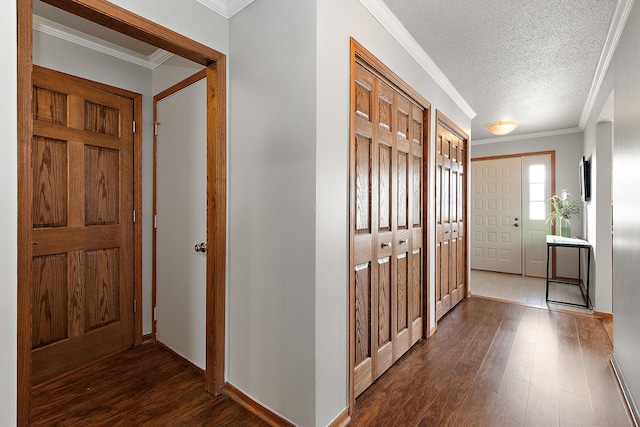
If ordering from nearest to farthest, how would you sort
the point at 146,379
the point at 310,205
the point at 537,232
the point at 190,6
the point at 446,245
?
the point at 310,205, the point at 190,6, the point at 146,379, the point at 446,245, the point at 537,232

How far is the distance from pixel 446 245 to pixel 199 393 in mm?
2680

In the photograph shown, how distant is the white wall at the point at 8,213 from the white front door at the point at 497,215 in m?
6.35

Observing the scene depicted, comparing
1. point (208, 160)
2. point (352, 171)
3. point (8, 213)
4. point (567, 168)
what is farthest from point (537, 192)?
point (8, 213)

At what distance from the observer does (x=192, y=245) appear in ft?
7.30

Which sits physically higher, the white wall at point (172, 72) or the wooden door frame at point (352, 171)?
the white wall at point (172, 72)

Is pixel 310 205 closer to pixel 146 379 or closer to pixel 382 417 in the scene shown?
pixel 382 417

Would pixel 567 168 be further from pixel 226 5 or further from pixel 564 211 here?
pixel 226 5

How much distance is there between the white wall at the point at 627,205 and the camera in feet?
5.76

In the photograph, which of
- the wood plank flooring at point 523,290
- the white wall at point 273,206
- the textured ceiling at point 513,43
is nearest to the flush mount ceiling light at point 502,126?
the textured ceiling at point 513,43

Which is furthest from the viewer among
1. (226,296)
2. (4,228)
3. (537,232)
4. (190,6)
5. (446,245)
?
(537,232)

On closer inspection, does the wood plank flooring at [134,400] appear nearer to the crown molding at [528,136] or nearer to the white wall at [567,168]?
the white wall at [567,168]

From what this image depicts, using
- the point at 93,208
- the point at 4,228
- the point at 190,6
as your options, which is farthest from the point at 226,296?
the point at 190,6

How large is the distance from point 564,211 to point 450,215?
252 cm

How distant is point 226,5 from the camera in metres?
1.88
